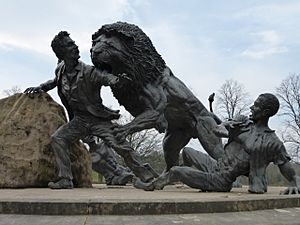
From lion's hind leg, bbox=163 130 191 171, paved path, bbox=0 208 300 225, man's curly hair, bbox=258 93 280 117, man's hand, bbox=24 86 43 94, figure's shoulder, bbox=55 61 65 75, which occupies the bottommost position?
paved path, bbox=0 208 300 225

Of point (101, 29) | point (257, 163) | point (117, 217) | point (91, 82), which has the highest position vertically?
point (101, 29)

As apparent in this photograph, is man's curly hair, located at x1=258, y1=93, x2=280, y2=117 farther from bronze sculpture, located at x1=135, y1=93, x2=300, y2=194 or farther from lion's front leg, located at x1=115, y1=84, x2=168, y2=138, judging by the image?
lion's front leg, located at x1=115, y1=84, x2=168, y2=138

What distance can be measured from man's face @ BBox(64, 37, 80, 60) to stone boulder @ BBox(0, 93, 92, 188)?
96 centimetres

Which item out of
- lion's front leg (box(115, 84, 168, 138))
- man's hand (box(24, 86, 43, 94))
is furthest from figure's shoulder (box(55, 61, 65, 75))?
lion's front leg (box(115, 84, 168, 138))

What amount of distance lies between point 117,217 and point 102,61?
3013 millimetres

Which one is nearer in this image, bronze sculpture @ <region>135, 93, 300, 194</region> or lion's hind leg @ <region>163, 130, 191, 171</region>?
bronze sculpture @ <region>135, 93, 300, 194</region>

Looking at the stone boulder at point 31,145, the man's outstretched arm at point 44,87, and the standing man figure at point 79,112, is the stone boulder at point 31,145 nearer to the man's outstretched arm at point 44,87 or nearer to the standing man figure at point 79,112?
the man's outstretched arm at point 44,87

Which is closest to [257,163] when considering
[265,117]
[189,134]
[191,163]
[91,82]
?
[265,117]

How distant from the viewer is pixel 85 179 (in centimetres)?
638

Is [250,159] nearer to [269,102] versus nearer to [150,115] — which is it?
[269,102]

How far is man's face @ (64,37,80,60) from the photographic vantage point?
575 cm

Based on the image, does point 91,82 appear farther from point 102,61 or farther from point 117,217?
point 117,217

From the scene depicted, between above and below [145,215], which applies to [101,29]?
above

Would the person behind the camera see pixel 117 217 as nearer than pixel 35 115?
Yes
